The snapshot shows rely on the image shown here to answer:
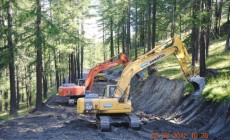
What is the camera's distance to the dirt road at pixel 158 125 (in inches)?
566

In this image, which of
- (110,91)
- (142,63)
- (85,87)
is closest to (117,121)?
(110,91)

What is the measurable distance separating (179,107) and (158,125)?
12.6 ft

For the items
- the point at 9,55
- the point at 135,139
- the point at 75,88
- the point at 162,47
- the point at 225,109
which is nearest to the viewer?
the point at 135,139

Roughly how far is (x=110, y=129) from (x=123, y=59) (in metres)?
8.44

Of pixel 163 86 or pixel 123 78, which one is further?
pixel 163 86

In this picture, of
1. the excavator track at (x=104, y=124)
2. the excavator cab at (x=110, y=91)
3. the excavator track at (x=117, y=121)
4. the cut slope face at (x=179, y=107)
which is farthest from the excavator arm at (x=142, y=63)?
the cut slope face at (x=179, y=107)

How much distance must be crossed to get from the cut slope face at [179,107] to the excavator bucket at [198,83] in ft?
1.45

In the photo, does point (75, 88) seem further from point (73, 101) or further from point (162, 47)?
point (162, 47)

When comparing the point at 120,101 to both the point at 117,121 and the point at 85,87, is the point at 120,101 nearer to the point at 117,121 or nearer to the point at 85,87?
the point at 117,121

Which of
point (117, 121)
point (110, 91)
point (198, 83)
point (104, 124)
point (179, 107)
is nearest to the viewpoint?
point (104, 124)

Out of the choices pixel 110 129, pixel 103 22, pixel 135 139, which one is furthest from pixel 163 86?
pixel 103 22

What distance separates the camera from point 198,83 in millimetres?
17703

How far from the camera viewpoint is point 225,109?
15344 mm

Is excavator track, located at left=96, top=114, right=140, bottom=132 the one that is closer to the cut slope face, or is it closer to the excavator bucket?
the cut slope face
